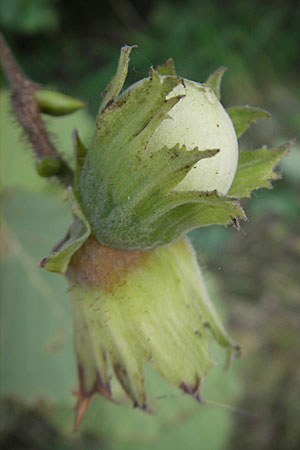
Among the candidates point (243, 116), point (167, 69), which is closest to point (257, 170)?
point (243, 116)

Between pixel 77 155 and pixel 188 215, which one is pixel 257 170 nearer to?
pixel 188 215

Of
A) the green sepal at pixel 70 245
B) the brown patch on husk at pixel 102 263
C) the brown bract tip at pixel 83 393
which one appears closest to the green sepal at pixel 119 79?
the green sepal at pixel 70 245

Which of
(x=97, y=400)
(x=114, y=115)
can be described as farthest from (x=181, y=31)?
(x=114, y=115)

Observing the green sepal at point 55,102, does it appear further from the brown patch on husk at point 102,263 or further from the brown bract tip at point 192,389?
the brown bract tip at point 192,389

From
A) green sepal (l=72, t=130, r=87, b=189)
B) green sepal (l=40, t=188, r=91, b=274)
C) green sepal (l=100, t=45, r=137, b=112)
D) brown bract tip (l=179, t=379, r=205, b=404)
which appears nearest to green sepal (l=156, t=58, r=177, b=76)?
green sepal (l=100, t=45, r=137, b=112)

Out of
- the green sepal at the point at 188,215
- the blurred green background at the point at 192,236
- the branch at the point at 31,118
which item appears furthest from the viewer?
the blurred green background at the point at 192,236

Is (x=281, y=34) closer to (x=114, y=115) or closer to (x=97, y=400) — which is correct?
(x=97, y=400)

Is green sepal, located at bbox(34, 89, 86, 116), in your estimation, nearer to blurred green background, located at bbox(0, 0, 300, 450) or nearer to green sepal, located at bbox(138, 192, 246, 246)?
green sepal, located at bbox(138, 192, 246, 246)
